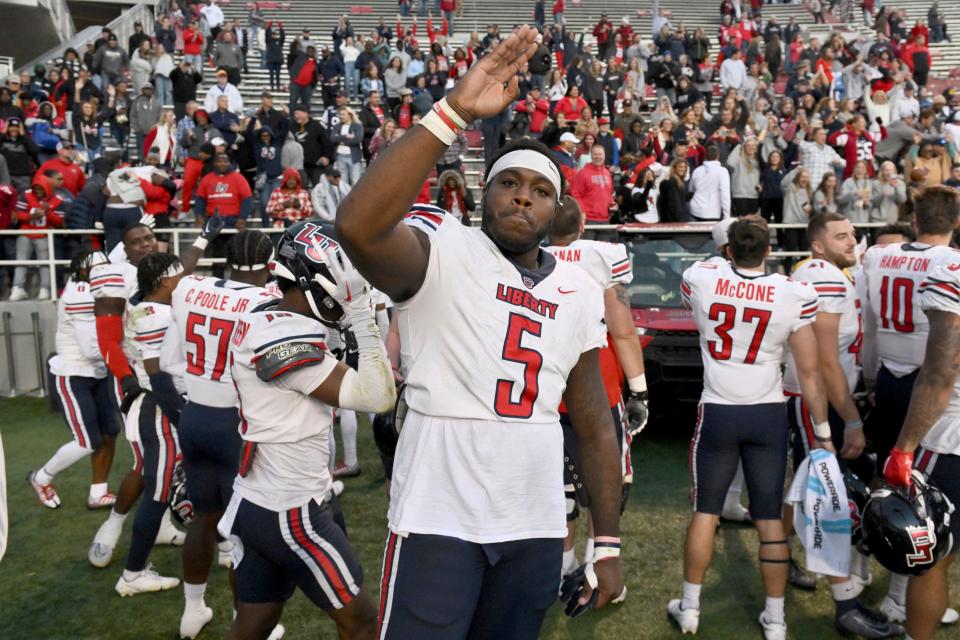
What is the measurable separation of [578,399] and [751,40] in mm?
20973

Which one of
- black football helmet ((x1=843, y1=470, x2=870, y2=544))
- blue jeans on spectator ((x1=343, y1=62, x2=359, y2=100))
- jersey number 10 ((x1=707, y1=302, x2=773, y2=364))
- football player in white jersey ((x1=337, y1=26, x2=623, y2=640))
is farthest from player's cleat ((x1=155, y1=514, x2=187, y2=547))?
blue jeans on spectator ((x1=343, y1=62, x2=359, y2=100))

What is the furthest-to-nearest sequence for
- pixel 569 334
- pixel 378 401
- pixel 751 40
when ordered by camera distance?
pixel 751 40
pixel 378 401
pixel 569 334

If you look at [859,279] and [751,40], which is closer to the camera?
[859,279]

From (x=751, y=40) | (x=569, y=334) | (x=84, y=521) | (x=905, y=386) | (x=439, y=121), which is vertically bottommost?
(x=84, y=521)

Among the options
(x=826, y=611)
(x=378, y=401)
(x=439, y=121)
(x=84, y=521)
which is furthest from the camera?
(x=84, y=521)

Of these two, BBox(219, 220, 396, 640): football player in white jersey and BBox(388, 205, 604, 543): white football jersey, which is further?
BBox(219, 220, 396, 640): football player in white jersey

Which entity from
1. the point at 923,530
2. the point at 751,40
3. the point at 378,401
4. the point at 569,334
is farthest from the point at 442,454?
the point at 751,40

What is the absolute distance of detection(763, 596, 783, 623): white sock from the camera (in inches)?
174

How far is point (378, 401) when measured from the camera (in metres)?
3.05

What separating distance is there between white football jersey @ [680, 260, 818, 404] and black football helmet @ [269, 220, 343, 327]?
220cm

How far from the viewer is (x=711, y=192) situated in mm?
12172

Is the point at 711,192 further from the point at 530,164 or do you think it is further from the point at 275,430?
the point at 530,164

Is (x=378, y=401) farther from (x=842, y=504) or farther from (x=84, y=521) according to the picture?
(x=84, y=521)

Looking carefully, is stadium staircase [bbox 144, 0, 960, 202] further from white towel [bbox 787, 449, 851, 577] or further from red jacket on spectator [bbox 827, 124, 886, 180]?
white towel [bbox 787, 449, 851, 577]
